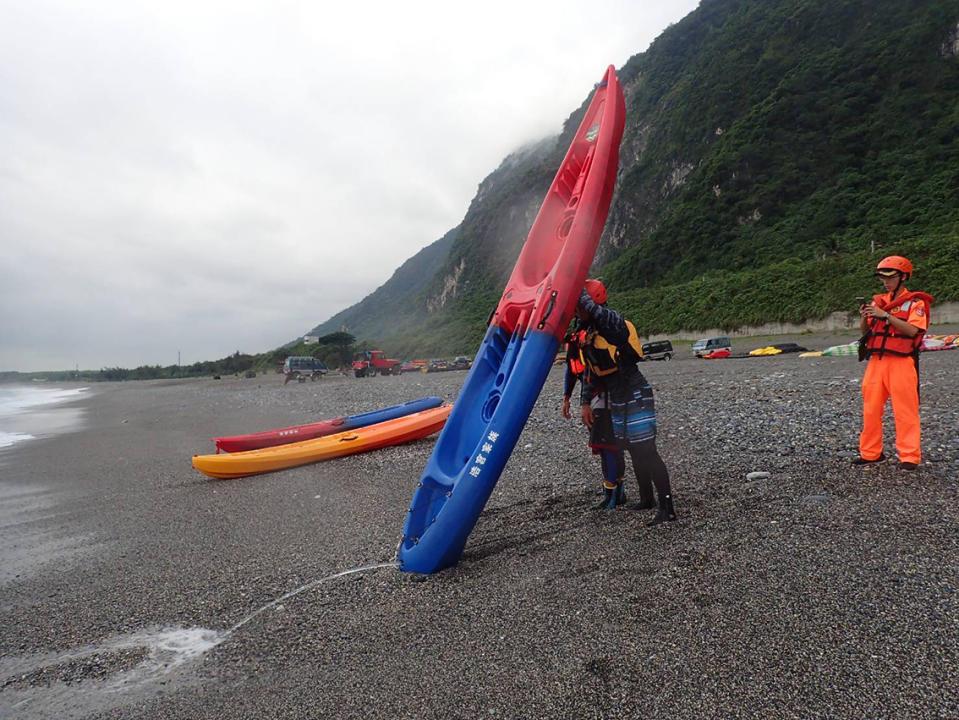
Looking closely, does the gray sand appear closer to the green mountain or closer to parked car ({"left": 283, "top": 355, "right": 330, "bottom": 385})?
the green mountain

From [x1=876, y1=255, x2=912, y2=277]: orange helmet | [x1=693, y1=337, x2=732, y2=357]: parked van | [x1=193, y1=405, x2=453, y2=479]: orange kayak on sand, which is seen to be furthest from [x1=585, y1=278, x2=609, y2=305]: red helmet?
[x1=693, y1=337, x2=732, y2=357]: parked van

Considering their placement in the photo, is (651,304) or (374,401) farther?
(651,304)

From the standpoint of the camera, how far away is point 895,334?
4.40m

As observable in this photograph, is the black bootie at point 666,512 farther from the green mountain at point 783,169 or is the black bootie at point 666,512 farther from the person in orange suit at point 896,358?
the green mountain at point 783,169

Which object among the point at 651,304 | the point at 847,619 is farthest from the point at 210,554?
the point at 651,304

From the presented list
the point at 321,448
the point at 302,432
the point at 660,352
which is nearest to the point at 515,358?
the point at 321,448

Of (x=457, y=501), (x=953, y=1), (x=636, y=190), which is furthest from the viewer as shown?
(x=636, y=190)

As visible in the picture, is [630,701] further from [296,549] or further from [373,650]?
[296,549]

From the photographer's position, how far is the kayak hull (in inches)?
138

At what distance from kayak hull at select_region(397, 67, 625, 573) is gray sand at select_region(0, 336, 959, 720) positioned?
0.35 metres

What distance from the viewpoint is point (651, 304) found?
170 feet

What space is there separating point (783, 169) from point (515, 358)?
234 ft

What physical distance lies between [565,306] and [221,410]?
20.0 meters

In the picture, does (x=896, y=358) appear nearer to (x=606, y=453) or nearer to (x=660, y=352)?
(x=606, y=453)
